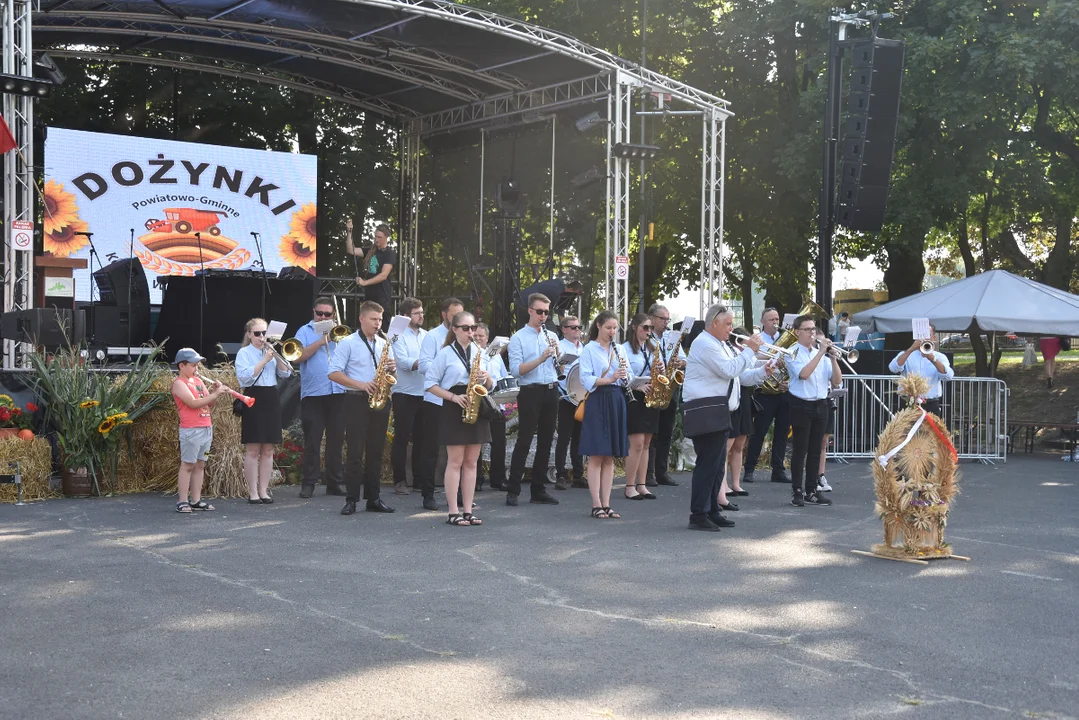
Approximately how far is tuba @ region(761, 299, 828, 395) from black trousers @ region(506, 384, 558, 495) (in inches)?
84.3

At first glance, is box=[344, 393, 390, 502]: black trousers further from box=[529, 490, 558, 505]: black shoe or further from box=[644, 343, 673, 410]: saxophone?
box=[644, 343, 673, 410]: saxophone

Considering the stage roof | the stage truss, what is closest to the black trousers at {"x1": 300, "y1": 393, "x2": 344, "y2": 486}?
the stage truss

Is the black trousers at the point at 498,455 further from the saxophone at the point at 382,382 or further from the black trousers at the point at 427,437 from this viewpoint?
the saxophone at the point at 382,382

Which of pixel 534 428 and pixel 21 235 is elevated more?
pixel 21 235

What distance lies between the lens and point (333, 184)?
83.3 feet

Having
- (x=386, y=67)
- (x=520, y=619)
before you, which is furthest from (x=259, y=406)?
(x=386, y=67)

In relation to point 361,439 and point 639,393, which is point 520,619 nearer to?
point 361,439

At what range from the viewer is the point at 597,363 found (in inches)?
416

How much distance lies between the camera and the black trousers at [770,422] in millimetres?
13742

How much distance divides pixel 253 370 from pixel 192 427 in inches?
33.4

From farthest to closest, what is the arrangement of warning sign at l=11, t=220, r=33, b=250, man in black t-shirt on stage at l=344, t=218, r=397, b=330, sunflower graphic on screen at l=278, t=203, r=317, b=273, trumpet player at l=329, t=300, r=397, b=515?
sunflower graphic on screen at l=278, t=203, r=317, b=273
man in black t-shirt on stage at l=344, t=218, r=397, b=330
warning sign at l=11, t=220, r=33, b=250
trumpet player at l=329, t=300, r=397, b=515

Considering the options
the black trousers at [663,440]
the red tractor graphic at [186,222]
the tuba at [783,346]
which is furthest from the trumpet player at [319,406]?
the red tractor graphic at [186,222]

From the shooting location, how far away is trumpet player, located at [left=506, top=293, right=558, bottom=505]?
36.8 feet

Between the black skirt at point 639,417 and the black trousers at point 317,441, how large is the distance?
9.25ft
